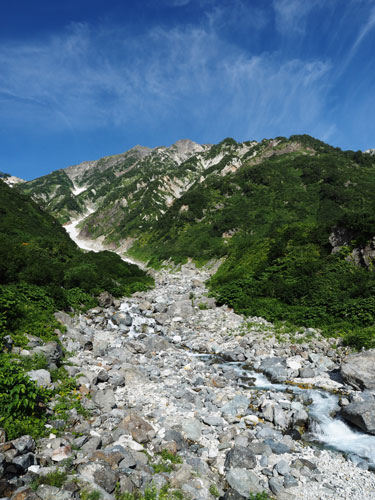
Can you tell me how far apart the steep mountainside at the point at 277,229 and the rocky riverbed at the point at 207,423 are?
405cm

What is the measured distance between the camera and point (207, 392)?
10.9 metres

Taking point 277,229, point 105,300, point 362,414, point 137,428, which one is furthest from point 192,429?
point 277,229

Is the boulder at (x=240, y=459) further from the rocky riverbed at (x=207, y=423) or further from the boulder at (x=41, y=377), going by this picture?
the boulder at (x=41, y=377)

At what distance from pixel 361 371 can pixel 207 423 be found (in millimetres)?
6686

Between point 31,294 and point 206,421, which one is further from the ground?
point 31,294

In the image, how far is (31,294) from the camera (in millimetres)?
15633

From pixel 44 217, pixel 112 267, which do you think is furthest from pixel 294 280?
pixel 44 217

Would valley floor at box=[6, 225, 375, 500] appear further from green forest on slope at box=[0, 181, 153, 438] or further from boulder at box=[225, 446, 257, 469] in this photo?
green forest on slope at box=[0, 181, 153, 438]

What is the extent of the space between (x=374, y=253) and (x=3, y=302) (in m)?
23.2

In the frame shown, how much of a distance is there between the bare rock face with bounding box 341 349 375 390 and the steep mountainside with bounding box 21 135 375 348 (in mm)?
3050

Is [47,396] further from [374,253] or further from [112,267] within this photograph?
[112,267]

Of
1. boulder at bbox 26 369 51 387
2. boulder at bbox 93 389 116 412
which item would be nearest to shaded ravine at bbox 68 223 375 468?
boulder at bbox 93 389 116 412

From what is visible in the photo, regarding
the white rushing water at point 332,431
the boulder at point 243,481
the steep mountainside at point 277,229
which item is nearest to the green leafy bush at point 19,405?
the boulder at point 243,481

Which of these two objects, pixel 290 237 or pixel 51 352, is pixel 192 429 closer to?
Result: pixel 51 352
